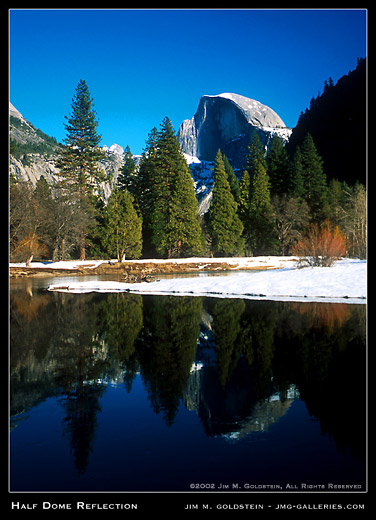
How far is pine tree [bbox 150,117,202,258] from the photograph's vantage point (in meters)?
46.2

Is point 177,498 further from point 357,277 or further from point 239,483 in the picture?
point 357,277

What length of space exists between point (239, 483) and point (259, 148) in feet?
201

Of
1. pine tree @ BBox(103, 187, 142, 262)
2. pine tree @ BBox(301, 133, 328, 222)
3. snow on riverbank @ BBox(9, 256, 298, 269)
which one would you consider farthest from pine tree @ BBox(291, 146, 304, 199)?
pine tree @ BBox(103, 187, 142, 262)

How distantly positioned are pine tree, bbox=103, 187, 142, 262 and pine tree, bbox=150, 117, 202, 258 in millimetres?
2824

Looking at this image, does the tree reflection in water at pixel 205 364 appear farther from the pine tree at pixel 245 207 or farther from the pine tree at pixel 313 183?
the pine tree at pixel 313 183

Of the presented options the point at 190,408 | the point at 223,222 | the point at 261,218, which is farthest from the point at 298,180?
the point at 190,408

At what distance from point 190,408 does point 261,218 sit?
48675 mm

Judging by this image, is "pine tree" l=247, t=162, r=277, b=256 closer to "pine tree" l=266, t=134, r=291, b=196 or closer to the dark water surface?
"pine tree" l=266, t=134, r=291, b=196

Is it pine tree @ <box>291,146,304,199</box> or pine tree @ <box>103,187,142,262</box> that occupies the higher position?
pine tree @ <box>291,146,304,199</box>

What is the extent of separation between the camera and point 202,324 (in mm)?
9906

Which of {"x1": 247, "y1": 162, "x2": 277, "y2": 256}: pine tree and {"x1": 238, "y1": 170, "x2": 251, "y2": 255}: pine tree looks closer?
{"x1": 247, "y1": 162, "x2": 277, "y2": 256}: pine tree

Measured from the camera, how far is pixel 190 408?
4.56 metres

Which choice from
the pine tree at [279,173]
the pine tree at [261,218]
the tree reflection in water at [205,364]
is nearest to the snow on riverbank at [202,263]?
the pine tree at [261,218]
